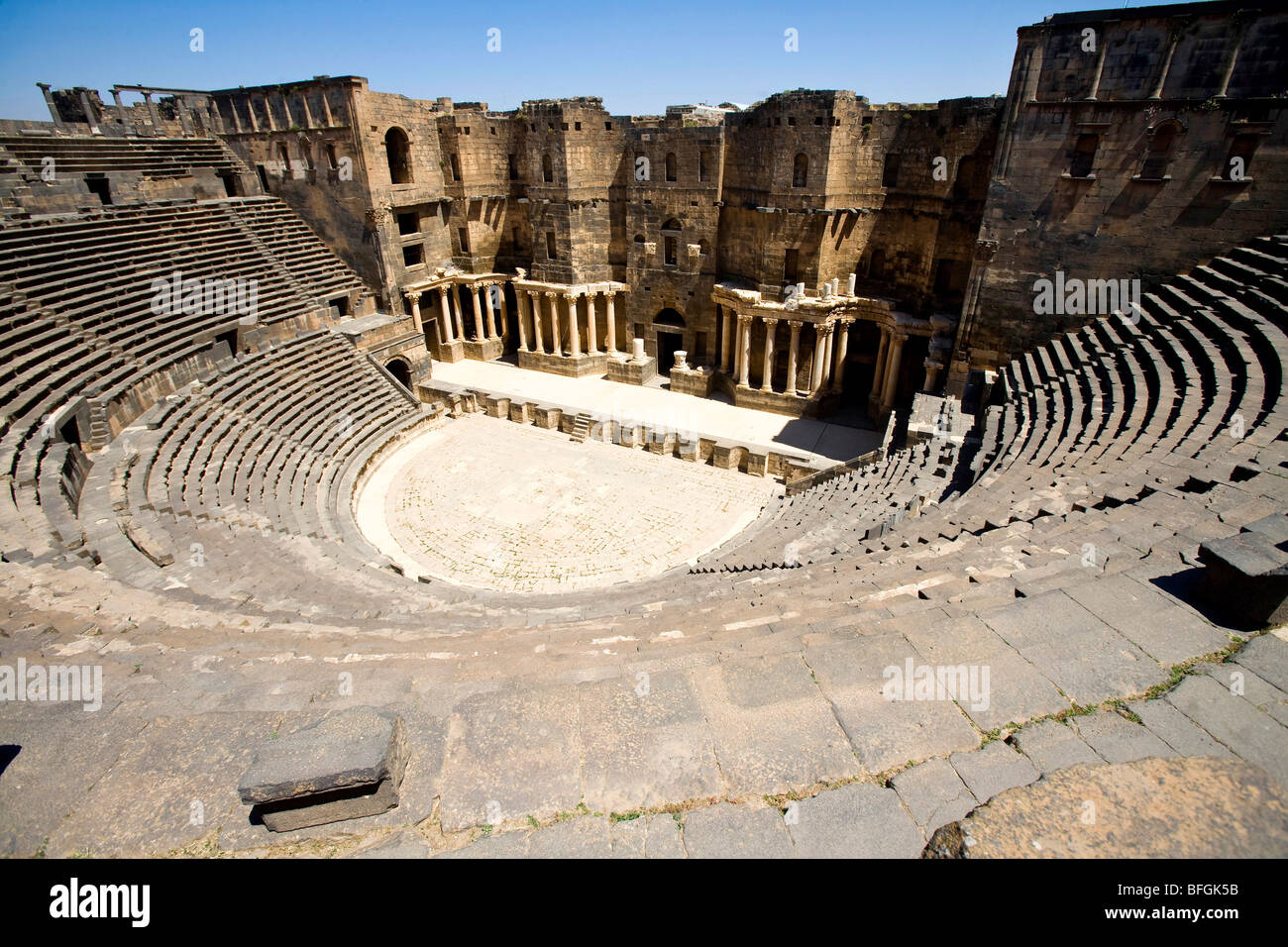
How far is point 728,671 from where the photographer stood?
17.8 ft

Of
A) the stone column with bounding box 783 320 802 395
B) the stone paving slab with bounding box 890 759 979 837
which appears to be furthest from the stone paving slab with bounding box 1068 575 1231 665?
the stone column with bounding box 783 320 802 395

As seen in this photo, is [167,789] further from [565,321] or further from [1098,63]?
[565,321]

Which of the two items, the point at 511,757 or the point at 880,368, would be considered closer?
the point at 511,757

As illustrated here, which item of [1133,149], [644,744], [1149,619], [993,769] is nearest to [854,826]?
[993,769]

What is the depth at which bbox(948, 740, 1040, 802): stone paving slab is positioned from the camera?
4.16 meters

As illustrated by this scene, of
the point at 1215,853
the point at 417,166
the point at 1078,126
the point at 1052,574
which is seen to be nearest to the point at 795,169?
the point at 1078,126

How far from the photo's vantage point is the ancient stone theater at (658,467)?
4.31 metres

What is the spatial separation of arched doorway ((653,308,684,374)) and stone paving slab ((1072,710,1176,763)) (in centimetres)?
2267

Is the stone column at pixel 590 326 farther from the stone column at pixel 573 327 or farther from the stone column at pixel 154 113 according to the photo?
the stone column at pixel 154 113

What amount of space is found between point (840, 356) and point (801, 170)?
20.6 ft

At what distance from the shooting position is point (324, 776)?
3854 millimetres

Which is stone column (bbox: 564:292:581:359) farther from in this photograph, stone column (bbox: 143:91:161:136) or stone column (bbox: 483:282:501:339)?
stone column (bbox: 143:91:161:136)
